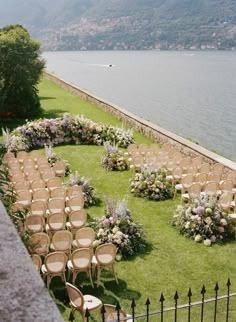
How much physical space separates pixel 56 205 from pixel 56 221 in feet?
2.87

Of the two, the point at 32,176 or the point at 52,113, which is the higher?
the point at 32,176

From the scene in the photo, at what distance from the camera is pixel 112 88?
63875mm

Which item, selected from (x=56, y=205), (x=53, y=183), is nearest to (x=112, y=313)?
(x=56, y=205)

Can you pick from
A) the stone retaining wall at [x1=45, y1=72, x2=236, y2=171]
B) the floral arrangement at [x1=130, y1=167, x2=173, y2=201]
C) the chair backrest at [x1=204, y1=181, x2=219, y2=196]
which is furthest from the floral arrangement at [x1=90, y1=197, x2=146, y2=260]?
the stone retaining wall at [x1=45, y1=72, x2=236, y2=171]

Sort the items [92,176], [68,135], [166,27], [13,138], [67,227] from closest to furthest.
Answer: [67,227], [92,176], [13,138], [68,135], [166,27]

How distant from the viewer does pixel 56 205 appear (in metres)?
11.9

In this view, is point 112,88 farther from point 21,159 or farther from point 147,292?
point 147,292

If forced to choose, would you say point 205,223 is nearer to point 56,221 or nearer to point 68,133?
point 56,221

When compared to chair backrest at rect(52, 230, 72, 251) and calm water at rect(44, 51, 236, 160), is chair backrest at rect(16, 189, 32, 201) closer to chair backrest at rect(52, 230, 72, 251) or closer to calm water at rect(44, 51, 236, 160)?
chair backrest at rect(52, 230, 72, 251)

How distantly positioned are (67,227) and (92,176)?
5.54 meters

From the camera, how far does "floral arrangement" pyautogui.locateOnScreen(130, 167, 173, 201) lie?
14.2 metres

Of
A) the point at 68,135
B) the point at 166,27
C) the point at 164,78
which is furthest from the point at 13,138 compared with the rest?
the point at 166,27

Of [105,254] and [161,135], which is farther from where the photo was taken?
[161,135]

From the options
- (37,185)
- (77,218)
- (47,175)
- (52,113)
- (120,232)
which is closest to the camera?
(120,232)
